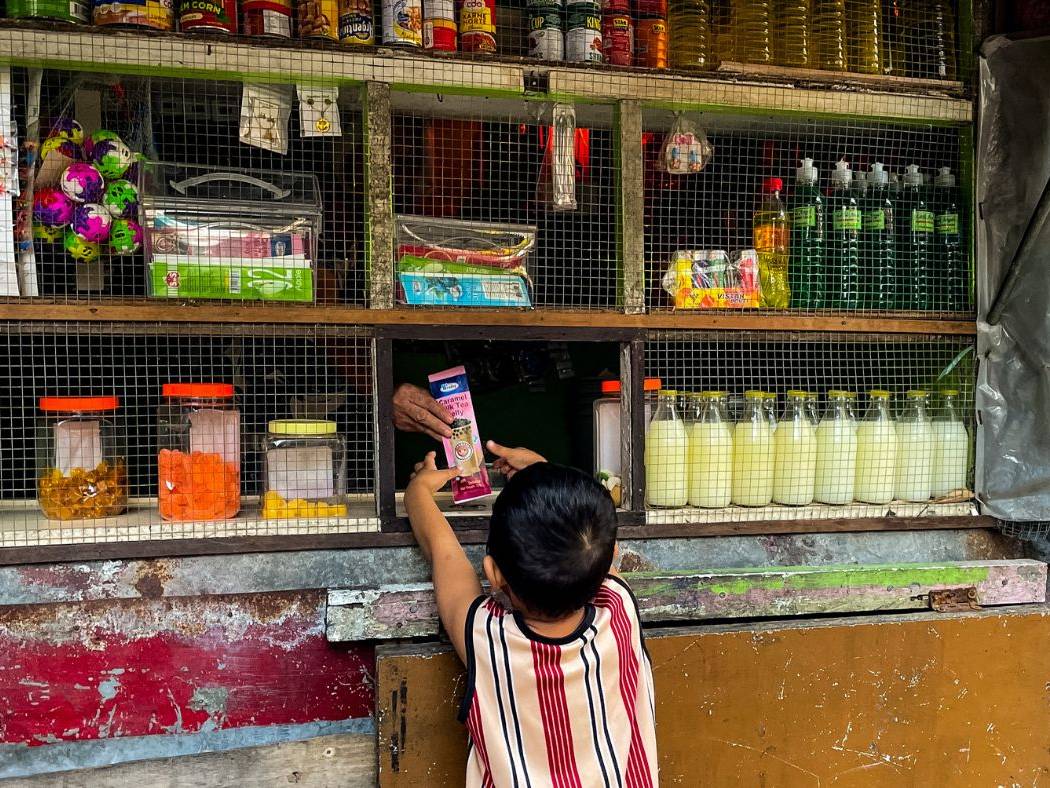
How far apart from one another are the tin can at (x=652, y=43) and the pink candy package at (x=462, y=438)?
0.94m

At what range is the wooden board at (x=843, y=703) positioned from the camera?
1681 mm

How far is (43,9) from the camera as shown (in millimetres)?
1779

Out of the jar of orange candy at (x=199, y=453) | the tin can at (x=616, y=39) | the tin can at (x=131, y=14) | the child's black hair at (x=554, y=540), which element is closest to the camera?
the child's black hair at (x=554, y=540)

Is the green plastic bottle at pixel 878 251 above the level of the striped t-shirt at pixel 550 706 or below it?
above

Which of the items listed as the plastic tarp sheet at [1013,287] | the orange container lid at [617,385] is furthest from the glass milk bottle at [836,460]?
the orange container lid at [617,385]

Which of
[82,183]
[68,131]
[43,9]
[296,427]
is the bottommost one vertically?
[296,427]

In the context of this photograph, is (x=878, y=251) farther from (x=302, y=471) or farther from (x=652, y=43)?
(x=302, y=471)

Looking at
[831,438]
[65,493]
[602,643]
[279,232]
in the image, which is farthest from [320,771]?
[831,438]

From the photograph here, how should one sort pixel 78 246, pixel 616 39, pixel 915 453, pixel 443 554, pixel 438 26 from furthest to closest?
pixel 915 453
pixel 616 39
pixel 438 26
pixel 78 246
pixel 443 554

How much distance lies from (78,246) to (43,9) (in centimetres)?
50

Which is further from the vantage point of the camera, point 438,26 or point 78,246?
point 438,26

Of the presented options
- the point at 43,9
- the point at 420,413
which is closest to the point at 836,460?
the point at 420,413

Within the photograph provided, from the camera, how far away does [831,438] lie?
2.33 meters

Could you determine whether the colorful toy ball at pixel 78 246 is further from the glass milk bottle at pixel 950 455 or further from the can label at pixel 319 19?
the glass milk bottle at pixel 950 455
